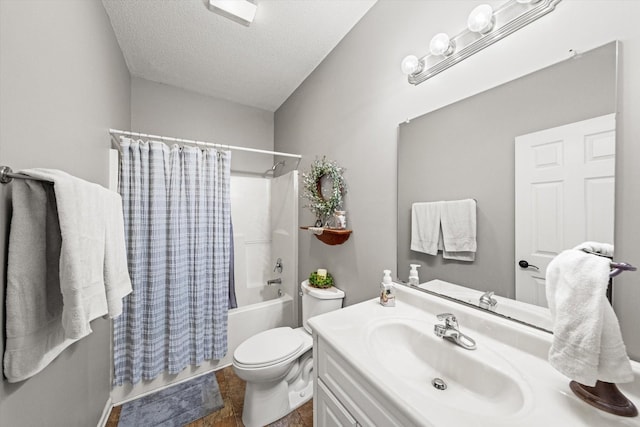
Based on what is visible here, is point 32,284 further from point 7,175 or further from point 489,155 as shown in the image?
point 489,155

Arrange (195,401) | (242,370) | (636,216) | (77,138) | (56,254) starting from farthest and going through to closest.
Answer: (195,401) → (242,370) → (77,138) → (56,254) → (636,216)

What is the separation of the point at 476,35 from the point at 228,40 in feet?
5.05

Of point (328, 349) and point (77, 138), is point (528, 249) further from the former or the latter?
point (77, 138)

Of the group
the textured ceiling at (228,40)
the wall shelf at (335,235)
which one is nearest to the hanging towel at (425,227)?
the wall shelf at (335,235)

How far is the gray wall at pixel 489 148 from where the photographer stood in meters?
0.69

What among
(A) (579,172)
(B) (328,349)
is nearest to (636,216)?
(A) (579,172)

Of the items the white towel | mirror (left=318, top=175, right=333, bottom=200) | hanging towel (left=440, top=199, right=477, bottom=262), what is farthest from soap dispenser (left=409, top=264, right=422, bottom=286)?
the white towel

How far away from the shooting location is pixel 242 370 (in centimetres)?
131

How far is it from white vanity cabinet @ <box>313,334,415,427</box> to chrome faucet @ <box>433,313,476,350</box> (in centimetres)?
34

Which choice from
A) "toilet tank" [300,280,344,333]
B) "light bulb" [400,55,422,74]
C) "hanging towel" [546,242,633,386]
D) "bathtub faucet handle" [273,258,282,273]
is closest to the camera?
"hanging towel" [546,242,633,386]

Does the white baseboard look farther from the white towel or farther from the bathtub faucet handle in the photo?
the bathtub faucet handle

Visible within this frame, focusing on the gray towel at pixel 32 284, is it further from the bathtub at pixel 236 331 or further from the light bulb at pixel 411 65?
the light bulb at pixel 411 65

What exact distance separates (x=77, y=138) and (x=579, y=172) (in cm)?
189

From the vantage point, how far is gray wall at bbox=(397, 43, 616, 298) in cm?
69
